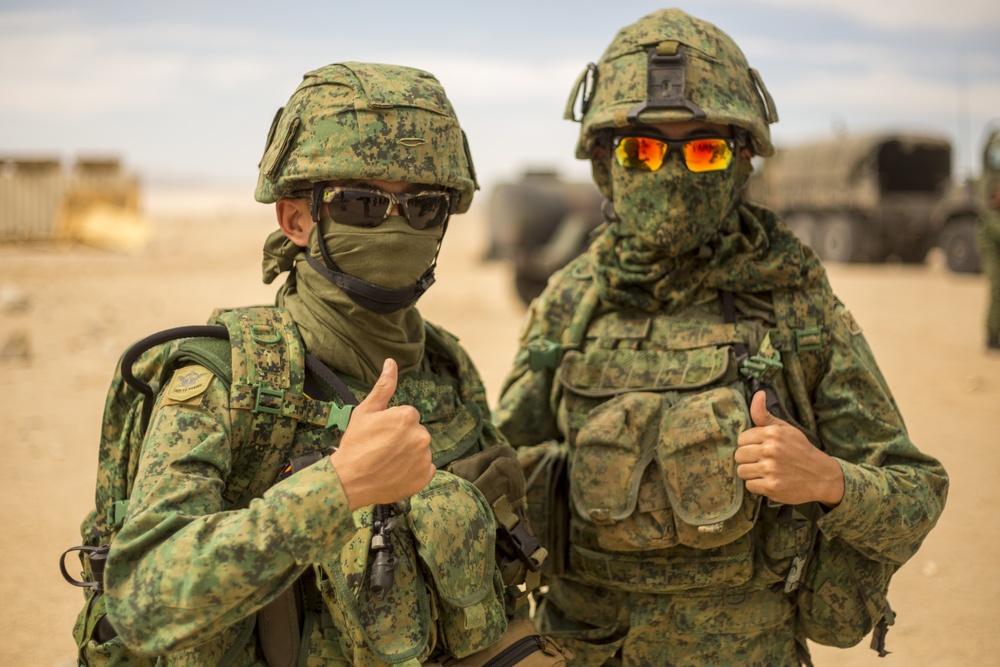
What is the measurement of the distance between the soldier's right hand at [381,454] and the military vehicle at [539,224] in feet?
48.2

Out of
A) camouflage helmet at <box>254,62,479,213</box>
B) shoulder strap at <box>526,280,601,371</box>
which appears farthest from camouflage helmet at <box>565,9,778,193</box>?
camouflage helmet at <box>254,62,479,213</box>

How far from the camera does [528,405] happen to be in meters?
3.45

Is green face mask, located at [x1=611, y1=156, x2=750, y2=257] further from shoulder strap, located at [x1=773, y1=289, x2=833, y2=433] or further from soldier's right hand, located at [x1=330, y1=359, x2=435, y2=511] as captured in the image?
soldier's right hand, located at [x1=330, y1=359, x2=435, y2=511]

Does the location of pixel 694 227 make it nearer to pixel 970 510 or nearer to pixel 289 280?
pixel 289 280

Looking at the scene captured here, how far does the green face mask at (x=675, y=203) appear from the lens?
3.14 metres

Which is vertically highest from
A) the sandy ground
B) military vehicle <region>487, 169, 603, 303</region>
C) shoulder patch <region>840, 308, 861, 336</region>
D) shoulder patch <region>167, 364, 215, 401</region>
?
shoulder patch <region>167, 364, 215, 401</region>

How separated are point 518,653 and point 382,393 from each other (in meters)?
0.82

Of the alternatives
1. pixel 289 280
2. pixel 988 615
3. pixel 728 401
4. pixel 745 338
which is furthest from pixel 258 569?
pixel 988 615

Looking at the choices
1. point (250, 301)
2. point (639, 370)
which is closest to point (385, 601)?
point (639, 370)

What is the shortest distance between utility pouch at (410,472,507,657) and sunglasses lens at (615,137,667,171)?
1.27 metres

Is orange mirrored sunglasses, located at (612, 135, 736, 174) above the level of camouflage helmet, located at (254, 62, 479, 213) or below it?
below

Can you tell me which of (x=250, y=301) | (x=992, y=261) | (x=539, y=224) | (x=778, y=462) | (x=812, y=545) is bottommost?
(x=250, y=301)

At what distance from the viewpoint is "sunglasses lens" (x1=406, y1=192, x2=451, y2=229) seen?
8.30ft

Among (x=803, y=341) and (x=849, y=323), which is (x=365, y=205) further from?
(x=849, y=323)
